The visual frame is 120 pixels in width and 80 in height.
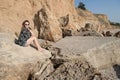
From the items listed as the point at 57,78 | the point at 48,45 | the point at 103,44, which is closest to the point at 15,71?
the point at 57,78

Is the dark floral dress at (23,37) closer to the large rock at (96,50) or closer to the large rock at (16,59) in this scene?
the large rock at (16,59)

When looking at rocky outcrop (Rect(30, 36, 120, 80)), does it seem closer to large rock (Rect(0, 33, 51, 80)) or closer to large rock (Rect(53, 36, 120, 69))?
large rock (Rect(53, 36, 120, 69))

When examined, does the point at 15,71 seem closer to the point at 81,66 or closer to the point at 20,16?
the point at 81,66

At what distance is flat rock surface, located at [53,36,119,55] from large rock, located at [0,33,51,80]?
0.92 m

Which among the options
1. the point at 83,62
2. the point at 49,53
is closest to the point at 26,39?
the point at 49,53

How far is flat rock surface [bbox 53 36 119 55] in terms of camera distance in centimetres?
926

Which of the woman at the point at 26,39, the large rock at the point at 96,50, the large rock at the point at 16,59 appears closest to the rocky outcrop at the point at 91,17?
the large rock at the point at 96,50

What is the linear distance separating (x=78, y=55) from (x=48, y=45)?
1.67 m

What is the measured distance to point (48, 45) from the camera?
33.0 feet

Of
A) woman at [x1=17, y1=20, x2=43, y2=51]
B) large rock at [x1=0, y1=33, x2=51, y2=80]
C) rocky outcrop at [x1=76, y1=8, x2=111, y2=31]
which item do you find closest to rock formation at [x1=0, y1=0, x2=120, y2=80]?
large rock at [x1=0, y1=33, x2=51, y2=80]

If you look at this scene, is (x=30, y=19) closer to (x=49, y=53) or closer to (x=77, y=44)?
(x=77, y=44)

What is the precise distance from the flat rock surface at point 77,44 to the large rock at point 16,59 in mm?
919

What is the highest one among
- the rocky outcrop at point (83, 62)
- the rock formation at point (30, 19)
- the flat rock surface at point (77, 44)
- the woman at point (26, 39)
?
the rock formation at point (30, 19)

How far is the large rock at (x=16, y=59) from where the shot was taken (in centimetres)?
742
